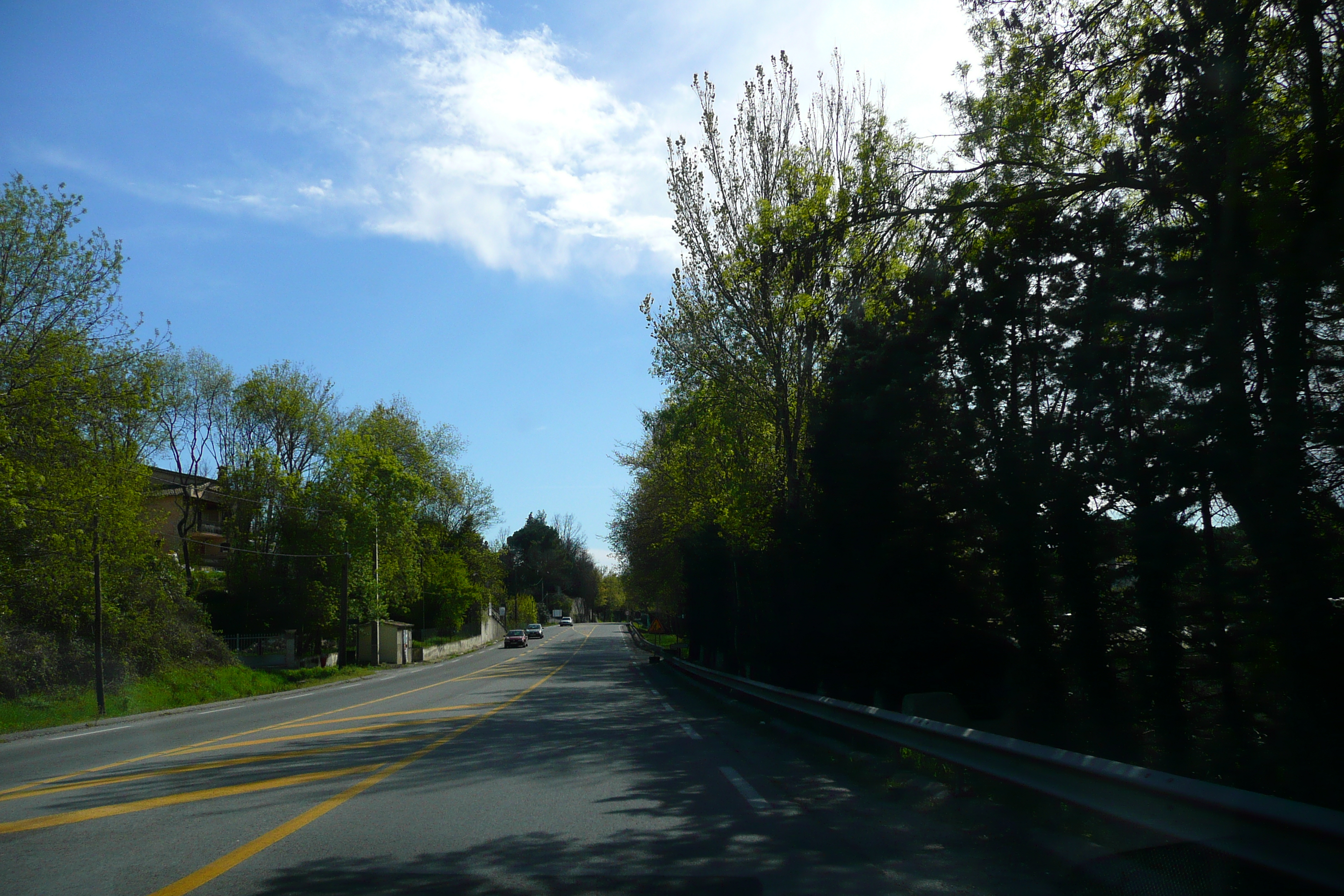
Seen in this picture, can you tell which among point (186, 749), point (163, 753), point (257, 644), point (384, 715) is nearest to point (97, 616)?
point (384, 715)

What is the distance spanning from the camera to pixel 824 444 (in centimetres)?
1741

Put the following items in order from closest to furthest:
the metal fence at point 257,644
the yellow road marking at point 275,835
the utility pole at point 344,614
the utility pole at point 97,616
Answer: the yellow road marking at point 275,835 → the utility pole at point 97,616 → the metal fence at point 257,644 → the utility pole at point 344,614

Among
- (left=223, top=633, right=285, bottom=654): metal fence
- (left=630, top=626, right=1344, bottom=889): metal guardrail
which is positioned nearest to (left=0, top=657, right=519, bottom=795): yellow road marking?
(left=630, top=626, right=1344, bottom=889): metal guardrail

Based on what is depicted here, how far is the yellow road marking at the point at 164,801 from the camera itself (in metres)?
7.20

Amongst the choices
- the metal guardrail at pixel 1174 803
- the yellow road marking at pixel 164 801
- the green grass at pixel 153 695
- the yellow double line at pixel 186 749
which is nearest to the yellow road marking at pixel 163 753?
the yellow double line at pixel 186 749

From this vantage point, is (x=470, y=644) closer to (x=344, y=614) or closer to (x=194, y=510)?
(x=194, y=510)

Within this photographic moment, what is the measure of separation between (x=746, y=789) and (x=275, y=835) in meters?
3.99

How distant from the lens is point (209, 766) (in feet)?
34.3

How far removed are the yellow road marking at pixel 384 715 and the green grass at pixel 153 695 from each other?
24.3 feet

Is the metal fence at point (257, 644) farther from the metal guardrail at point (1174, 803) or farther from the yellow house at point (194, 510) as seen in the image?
the metal guardrail at point (1174, 803)

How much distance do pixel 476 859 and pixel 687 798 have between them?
2.56m

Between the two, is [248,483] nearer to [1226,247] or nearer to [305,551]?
[305,551]

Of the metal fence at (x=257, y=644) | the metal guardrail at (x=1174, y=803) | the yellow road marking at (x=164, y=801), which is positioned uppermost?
the metal guardrail at (x=1174, y=803)

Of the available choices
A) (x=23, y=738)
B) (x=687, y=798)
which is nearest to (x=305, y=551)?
(x=23, y=738)
